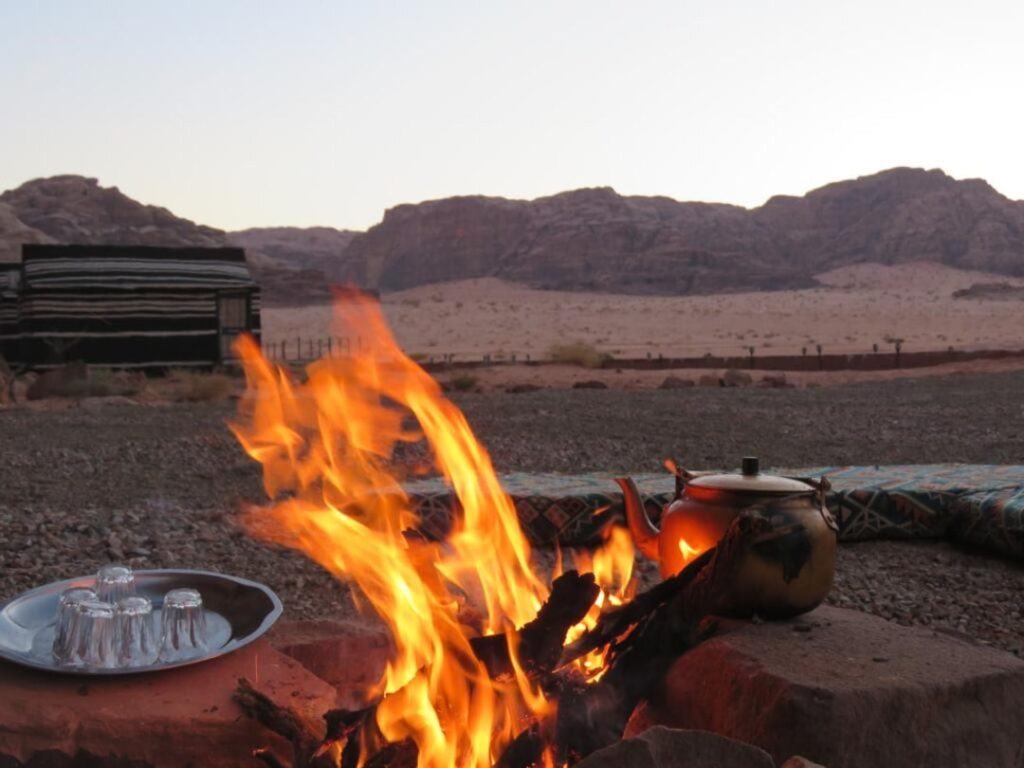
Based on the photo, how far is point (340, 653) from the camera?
286 centimetres

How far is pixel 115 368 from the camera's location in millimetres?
17547

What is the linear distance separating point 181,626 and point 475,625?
756 mm

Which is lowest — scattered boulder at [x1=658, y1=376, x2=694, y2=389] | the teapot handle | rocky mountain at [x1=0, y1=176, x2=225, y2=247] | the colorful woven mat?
scattered boulder at [x1=658, y1=376, x2=694, y2=389]

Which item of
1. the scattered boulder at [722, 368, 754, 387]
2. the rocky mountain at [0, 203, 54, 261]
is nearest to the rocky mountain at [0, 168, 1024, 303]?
the rocky mountain at [0, 203, 54, 261]

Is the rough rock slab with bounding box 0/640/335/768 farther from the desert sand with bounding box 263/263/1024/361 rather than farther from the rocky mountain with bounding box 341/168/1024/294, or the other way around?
the rocky mountain with bounding box 341/168/1024/294

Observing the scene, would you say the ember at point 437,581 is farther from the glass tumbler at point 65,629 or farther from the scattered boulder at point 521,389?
the scattered boulder at point 521,389

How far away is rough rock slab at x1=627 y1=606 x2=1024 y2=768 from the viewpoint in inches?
82.8

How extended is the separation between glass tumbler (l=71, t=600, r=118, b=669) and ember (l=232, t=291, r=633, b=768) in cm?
55

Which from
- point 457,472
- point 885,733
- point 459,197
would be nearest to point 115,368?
point 457,472

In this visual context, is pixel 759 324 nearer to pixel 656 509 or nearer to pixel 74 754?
pixel 656 509

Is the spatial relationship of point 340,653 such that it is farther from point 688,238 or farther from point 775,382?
point 688,238

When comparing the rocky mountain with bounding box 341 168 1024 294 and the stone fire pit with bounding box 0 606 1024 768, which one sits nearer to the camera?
the stone fire pit with bounding box 0 606 1024 768

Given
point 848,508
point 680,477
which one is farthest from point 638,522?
point 848,508

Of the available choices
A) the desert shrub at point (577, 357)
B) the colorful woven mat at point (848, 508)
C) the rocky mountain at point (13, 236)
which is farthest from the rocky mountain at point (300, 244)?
the colorful woven mat at point (848, 508)
